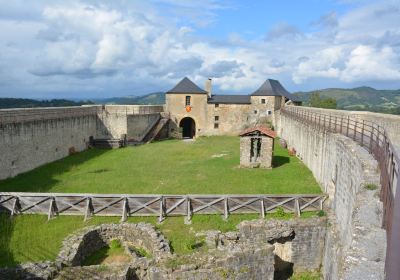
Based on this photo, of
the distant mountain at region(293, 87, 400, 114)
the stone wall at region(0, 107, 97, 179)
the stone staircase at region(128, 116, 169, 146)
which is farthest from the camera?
the distant mountain at region(293, 87, 400, 114)

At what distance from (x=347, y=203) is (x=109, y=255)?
26.7 feet

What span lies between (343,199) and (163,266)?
6.21 meters

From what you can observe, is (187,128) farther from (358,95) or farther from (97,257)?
(358,95)

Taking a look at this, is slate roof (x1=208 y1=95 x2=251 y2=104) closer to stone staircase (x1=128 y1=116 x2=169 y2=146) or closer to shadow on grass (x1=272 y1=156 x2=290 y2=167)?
stone staircase (x1=128 y1=116 x2=169 y2=146)

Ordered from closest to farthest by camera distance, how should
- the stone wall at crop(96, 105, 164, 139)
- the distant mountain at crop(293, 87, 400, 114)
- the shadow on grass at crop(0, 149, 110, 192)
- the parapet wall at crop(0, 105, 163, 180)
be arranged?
1. the shadow on grass at crop(0, 149, 110, 192)
2. the parapet wall at crop(0, 105, 163, 180)
3. the stone wall at crop(96, 105, 164, 139)
4. the distant mountain at crop(293, 87, 400, 114)

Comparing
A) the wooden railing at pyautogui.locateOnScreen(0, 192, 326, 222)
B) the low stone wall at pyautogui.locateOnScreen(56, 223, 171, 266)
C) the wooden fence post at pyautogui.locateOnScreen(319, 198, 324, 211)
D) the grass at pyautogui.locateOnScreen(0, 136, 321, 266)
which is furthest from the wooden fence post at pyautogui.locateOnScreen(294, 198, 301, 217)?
the low stone wall at pyautogui.locateOnScreen(56, 223, 171, 266)

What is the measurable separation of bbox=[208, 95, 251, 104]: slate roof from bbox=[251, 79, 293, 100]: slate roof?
134 centimetres

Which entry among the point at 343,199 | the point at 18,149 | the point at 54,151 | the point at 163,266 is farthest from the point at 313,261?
the point at 54,151

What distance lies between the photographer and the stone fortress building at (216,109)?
137 ft

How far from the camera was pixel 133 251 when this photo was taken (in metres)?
12.8

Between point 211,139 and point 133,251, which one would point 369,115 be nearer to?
point 133,251

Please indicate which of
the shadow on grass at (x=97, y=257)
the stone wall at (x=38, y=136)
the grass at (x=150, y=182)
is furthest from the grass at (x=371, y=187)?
the stone wall at (x=38, y=136)

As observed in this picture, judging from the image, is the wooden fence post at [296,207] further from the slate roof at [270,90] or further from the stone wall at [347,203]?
the slate roof at [270,90]

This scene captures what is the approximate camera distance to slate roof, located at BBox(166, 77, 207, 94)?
41.6 meters
